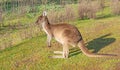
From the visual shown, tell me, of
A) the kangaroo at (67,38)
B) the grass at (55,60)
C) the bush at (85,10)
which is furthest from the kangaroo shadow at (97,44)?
the bush at (85,10)

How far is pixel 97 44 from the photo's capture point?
12484 mm

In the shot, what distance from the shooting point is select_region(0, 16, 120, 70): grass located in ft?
32.7

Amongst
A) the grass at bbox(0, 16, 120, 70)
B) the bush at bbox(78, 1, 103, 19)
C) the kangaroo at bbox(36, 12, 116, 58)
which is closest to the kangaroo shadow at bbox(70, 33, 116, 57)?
the grass at bbox(0, 16, 120, 70)

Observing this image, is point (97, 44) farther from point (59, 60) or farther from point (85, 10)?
point (85, 10)

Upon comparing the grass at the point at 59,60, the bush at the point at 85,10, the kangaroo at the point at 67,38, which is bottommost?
the bush at the point at 85,10

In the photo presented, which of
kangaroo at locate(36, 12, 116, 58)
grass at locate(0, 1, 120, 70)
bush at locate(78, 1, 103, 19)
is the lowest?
bush at locate(78, 1, 103, 19)

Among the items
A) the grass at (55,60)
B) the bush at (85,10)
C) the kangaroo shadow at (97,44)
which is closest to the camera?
the grass at (55,60)

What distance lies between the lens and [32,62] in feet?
34.4

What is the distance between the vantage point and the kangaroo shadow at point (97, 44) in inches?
449

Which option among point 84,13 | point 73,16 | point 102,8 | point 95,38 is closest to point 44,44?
point 95,38

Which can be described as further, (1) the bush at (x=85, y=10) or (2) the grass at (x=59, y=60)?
(1) the bush at (x=85, y=10)

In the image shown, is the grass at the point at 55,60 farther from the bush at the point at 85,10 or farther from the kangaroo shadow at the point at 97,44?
the bush at the point at 85,10

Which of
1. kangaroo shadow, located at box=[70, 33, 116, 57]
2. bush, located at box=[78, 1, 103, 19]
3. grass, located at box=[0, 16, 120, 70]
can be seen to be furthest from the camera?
bush, located at box=[78, 1, 103, 19]

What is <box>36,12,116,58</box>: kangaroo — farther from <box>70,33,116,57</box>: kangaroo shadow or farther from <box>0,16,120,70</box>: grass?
<box>70,33,116,57</box>: kangaroo shadow
